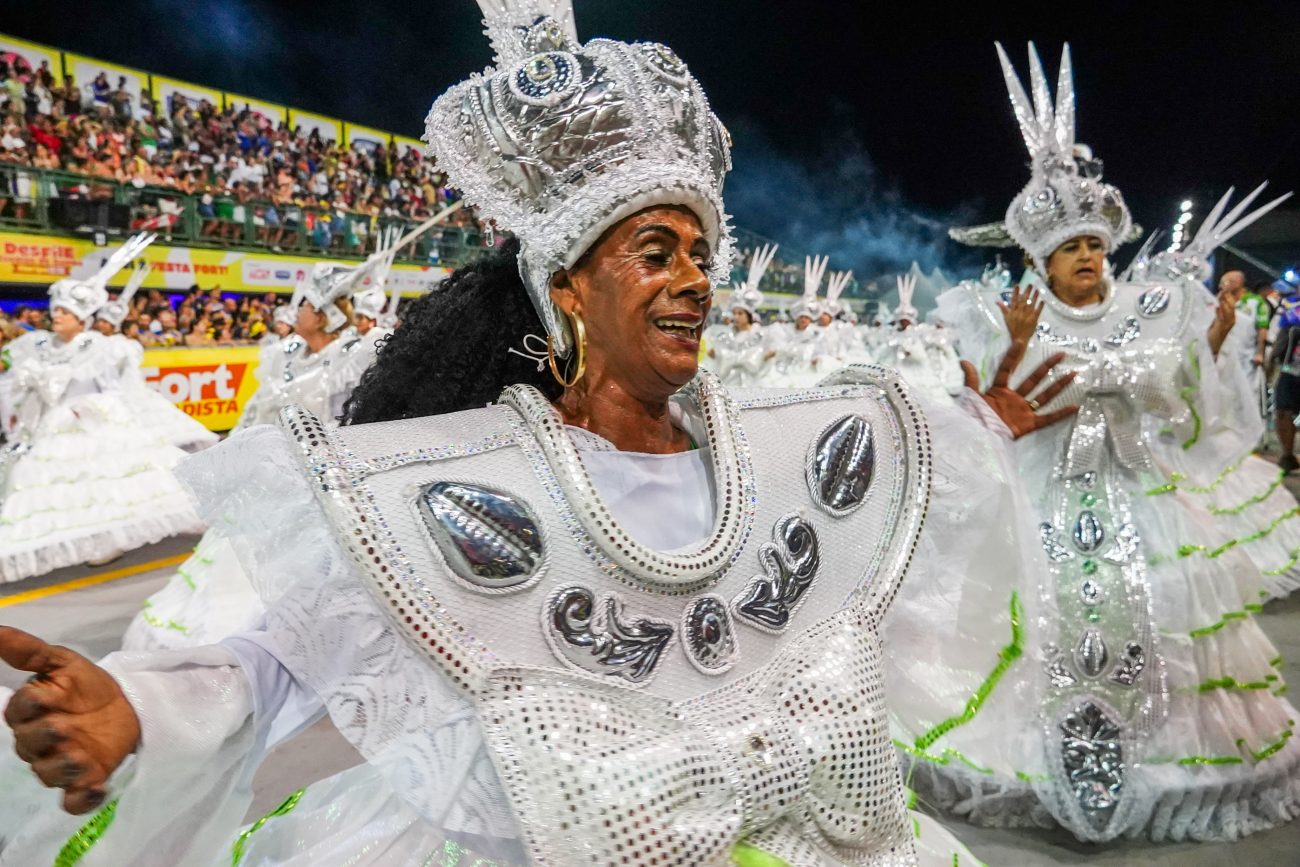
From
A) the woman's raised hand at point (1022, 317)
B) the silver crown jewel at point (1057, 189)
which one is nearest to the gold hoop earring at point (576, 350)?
the woman's raised hand at point (1022, 317)

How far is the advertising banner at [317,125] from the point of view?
634 inches

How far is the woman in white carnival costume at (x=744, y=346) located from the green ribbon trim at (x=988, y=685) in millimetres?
9947

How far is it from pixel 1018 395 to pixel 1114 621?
1495mm

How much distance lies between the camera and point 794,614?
1517 millimetres

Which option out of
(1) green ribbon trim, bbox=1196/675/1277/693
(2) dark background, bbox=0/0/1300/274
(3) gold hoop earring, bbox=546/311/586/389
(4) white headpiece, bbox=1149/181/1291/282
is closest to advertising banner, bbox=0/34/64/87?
(2) dark background, bbox=0/0/1300/274

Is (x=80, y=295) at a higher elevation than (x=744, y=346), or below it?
higher

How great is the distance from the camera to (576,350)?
5.61 feet

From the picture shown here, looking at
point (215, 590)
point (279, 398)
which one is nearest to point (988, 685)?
point (215, 590)

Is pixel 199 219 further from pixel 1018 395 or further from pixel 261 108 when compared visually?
pixel 1018 395

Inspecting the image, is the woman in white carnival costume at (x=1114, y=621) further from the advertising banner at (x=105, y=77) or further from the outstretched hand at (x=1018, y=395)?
the advertising banner at (x=105, y=77)

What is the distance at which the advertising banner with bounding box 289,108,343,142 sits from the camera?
16109 millimetres

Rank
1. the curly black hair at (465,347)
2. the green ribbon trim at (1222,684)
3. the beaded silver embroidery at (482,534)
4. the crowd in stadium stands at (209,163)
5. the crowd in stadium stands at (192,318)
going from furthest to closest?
the crowd in stadium stands at (209,163) → the crowd in stadium stands at (192,318) → the green ribbon trim at (1222,684) → the curly black hair at (465,347) → the beaded silver embroidery at (482,534)

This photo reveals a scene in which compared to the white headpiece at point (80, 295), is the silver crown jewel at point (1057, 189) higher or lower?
higher

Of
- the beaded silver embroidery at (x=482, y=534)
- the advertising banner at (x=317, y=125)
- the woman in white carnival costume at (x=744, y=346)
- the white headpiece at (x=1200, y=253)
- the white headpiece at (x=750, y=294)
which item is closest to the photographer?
the beaded silver embroidery at (x=482, y=534)
